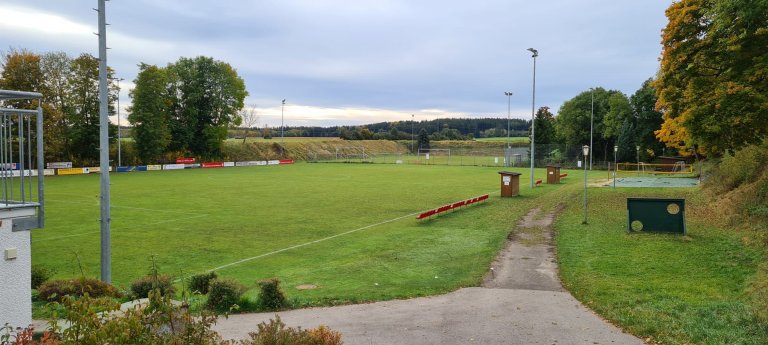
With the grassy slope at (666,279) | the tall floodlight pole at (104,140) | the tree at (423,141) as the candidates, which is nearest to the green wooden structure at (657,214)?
the grassy slope at (666,279)

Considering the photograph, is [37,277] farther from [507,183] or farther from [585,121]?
[585,121]

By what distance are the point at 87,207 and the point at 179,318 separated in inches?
1056

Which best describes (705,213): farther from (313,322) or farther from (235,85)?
(235,85)

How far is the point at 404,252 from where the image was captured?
16047 mm

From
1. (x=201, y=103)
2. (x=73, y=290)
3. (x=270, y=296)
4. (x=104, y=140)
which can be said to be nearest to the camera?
(x=73, y=290)

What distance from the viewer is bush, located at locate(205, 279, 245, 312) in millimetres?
9781

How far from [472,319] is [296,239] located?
34.8ft

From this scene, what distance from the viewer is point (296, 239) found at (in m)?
18.8

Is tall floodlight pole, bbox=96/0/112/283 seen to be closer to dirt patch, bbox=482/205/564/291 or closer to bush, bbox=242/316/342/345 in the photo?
bush, bbox=242/316/342/345

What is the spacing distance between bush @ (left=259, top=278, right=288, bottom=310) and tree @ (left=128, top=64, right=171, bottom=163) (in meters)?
64.3

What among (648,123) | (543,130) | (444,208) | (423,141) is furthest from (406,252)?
(423,141)

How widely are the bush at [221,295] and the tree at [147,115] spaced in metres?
64.1

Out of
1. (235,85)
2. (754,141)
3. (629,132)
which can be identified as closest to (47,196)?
(754,141)

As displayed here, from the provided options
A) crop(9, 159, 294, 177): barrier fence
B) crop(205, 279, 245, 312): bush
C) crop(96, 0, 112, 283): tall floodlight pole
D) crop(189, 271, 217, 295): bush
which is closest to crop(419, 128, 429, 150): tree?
crop(9, 159, 294, 177): barrier fence
